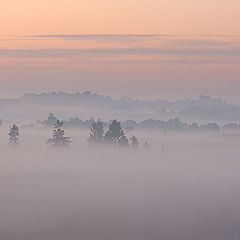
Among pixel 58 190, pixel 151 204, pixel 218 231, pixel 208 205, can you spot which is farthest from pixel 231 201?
pixel 58 190

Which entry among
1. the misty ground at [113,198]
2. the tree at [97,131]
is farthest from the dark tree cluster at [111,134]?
the misty ground at [113,198]

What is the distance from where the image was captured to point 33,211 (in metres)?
78.8

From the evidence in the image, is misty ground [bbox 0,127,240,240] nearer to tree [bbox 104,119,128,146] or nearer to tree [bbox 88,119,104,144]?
tree [bbox 104,119,128,146]

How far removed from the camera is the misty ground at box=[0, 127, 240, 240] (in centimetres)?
6964

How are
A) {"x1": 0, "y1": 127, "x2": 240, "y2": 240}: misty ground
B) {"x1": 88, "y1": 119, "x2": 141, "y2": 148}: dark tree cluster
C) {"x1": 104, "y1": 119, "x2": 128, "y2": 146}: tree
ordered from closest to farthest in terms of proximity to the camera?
{"x1": 0, "y1": 127, "x2": 240, "y2": 240}: misty ground
{"x1": 104, "y1": 119, "x2": 128, "y2": 146}: tree
{"x1": 88, "y1": 119, "x2": 141, "y2": 148}: dark tree cluster

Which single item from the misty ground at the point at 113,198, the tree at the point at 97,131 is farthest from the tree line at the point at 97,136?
the misty ground at the point at 113,198

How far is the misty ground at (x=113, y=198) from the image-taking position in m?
69.6

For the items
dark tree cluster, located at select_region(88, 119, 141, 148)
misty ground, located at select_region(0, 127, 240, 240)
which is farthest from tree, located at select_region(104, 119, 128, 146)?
misty ground, located at select_region(0, 127, 240, 240)

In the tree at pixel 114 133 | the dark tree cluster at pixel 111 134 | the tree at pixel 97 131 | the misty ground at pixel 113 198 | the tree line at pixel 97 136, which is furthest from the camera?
the tree at pixel 97 131

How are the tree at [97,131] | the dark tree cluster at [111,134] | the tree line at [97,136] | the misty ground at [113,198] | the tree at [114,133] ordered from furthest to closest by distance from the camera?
1. the tree at [97,131]
2. the dark tree cluster at [111,134]
3. the tree at [114,133]
4. the tree line at [97,136]
5. the misty ground at [113,198]

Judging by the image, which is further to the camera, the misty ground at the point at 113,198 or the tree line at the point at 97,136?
the tree line at the point at 97,136

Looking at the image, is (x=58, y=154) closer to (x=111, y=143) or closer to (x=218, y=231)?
(x=111, y=143)

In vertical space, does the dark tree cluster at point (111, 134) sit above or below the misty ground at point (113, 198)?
above

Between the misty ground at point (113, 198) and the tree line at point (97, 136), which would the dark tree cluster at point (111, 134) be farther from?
the misty ground at point (113, 198)
